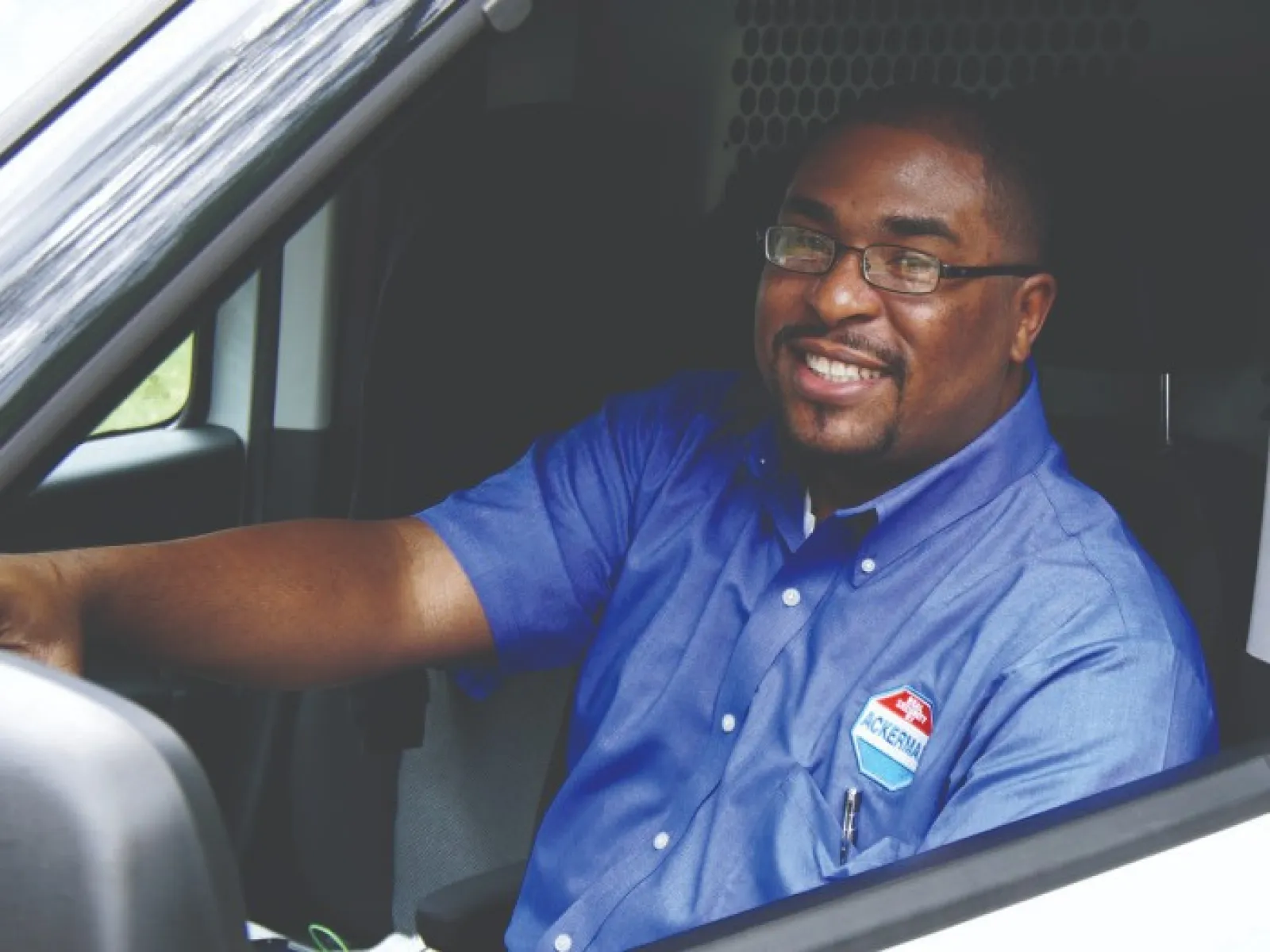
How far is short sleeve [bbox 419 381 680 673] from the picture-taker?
6.35 ft

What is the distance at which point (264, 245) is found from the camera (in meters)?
0.87

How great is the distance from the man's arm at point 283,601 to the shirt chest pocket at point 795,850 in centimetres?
48

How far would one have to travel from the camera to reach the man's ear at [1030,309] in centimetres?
181

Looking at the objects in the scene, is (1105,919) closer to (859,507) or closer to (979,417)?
(859,507)

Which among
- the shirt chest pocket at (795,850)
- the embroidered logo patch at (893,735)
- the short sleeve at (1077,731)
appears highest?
the short sleeve at (1077,731)

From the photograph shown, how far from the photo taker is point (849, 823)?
1518 mm

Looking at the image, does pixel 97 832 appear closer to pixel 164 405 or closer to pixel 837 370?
pixel 837 370

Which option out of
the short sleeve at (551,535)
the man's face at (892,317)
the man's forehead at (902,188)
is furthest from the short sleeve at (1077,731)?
the short sleeve at (551,535)

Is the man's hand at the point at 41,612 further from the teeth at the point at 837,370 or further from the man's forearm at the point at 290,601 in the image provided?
the teeth at the point at 837,370

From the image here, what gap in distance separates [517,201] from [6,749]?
66.9 inches

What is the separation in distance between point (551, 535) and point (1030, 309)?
58 cm

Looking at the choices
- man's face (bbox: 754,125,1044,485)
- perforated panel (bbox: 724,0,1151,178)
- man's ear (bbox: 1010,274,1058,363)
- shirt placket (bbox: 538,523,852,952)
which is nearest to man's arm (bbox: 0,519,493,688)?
shirt placket (bbox: 538,523,852,952)

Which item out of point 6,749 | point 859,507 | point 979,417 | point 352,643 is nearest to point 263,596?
point 352,643

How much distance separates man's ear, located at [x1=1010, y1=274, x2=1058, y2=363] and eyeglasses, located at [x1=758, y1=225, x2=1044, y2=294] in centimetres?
1
